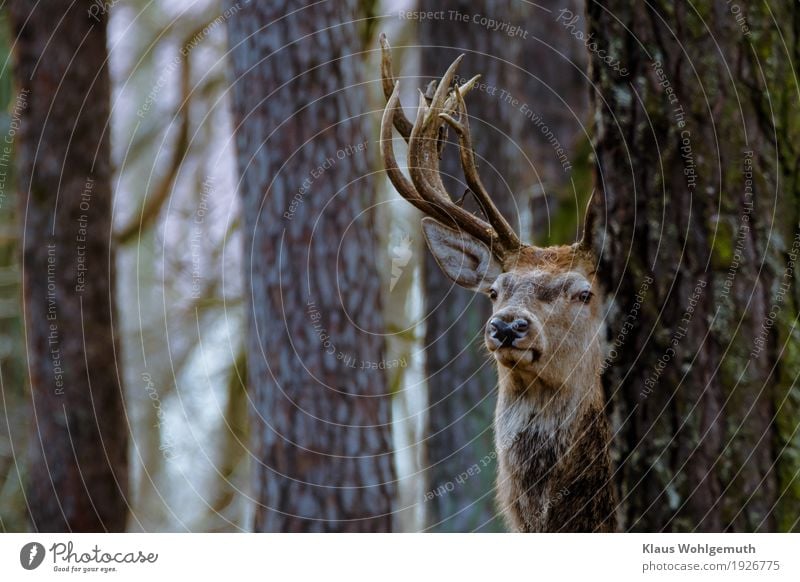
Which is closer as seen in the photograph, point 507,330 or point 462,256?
point 507,330

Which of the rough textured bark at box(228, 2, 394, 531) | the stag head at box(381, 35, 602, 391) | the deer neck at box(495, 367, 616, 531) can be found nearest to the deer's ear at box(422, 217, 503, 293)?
the stag head at box(381, 35, 602, 391)

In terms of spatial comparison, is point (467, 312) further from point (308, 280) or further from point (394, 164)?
point (394, 164)

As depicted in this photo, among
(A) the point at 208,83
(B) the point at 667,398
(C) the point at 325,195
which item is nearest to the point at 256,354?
(C) the point at 325,195

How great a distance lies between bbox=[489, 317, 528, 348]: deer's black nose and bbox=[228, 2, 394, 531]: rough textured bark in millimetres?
2602

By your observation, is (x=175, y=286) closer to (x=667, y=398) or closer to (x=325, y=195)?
(x=325, y=195)

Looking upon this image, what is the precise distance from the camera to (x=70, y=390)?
8.53m

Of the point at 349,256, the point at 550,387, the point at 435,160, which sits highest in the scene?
the point at 349,256

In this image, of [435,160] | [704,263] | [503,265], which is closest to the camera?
[704,263]

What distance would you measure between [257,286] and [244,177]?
0.74m

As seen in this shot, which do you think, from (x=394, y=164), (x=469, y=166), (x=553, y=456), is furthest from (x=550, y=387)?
(x=394, y=164)

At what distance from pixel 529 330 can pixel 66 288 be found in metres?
4.77

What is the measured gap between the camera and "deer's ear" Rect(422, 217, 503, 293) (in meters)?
5.31

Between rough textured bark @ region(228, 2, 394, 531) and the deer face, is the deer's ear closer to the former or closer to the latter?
the deer face

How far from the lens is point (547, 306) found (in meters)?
5.09
